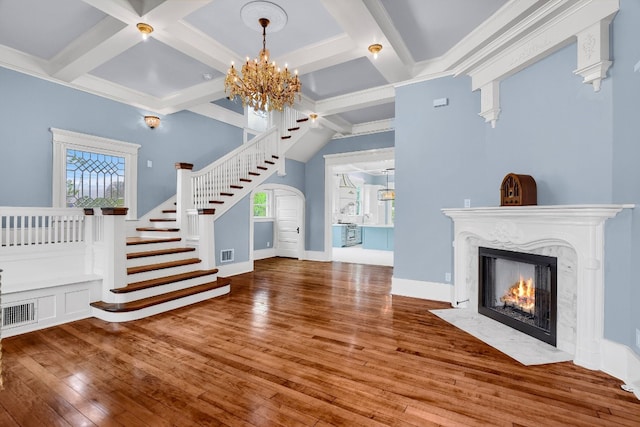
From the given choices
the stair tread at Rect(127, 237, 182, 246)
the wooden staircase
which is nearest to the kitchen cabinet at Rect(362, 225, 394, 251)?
the wooden staircase

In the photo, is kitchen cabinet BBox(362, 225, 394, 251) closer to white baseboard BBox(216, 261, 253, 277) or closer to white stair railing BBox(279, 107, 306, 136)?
white stair railing BBox(279, 107, 306, 136)

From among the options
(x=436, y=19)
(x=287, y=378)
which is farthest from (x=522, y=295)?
(x=436, y=19)

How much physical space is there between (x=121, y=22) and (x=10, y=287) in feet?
10.1

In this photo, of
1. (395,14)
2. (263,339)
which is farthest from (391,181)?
(263,339)

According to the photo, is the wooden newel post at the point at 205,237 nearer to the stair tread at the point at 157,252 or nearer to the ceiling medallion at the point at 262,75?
the stair tread at the point at 157,252

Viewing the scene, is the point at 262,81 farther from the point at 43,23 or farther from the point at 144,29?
the point at 43,23

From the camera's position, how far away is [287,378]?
7.66ft

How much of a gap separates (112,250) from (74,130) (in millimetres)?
2337

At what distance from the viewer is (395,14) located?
338cm

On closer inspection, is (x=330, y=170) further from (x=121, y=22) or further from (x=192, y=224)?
(x=121, y=22)

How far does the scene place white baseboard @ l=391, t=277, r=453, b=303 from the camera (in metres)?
4.39

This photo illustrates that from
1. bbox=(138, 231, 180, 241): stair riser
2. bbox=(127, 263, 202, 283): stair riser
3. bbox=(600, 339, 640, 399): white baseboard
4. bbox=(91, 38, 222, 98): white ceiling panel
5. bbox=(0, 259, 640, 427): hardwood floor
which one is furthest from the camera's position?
bbox=(138, 231, 180, 241): stair riser

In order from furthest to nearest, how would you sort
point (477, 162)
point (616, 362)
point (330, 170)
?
1. point (330, 170)
2. point (477, 162)
3. point (616, 362)

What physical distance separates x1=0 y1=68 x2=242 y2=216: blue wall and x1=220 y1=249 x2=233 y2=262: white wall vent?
61.8 inches
